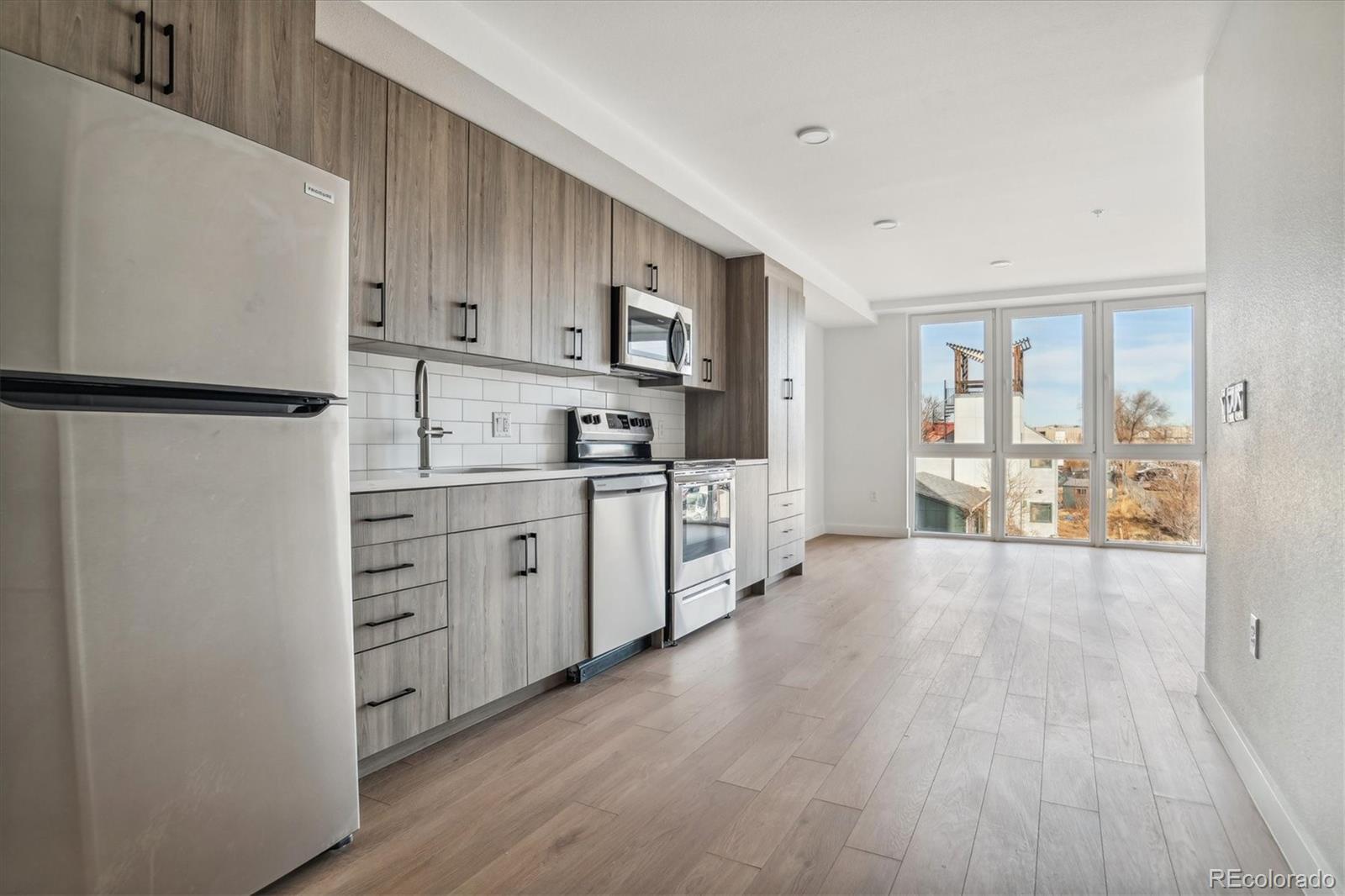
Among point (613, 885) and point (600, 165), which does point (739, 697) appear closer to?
point (613, 885)

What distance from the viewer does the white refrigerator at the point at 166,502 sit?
1234 millimetres

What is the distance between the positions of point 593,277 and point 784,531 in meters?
2.46

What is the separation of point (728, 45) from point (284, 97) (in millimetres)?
1599

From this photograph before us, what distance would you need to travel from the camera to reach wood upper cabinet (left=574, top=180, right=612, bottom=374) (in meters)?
3.46

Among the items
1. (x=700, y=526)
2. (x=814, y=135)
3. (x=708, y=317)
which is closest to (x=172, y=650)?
(x=700, y=526)

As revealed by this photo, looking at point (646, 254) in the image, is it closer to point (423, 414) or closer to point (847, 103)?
point (847, 103)

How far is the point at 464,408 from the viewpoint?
3178mm

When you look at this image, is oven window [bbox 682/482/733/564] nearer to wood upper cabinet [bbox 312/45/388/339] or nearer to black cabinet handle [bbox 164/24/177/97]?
wood upper cabinet [bbox 312/45/388/339]

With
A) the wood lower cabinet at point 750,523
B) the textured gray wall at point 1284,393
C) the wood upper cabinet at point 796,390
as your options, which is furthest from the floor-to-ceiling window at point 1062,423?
the textured gray wall at point 1284,393

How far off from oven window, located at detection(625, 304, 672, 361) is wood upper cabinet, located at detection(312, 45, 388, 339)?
1.49 meters

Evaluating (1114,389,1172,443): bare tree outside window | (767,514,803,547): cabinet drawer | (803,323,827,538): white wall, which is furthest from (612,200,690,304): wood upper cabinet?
(1114,389,1172,443): bare tree outside window

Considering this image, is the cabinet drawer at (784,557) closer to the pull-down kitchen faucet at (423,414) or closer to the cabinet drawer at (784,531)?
the cabinet drawer at (784,531)

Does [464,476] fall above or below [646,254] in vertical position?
below

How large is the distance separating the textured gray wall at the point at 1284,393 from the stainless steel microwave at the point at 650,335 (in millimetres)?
2469
